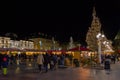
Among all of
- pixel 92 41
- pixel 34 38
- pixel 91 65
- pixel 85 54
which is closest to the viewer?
pixel 91 65

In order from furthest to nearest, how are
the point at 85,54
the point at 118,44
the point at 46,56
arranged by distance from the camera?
the point at 118,44 → the point at 85,54 → the point at 46,56

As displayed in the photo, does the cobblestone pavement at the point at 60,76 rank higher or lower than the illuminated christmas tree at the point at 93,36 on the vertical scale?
lower

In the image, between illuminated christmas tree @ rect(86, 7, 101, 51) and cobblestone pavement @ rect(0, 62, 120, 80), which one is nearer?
cobblestone pavement @ rect(0, 62, 120, 80)

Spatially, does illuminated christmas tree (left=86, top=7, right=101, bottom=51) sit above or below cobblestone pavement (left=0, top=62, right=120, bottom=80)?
above

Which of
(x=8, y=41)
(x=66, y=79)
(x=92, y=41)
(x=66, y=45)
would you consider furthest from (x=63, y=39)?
(x=66, y=79)

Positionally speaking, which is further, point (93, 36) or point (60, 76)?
point (93, 36)

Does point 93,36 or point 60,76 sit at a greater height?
point 93,36

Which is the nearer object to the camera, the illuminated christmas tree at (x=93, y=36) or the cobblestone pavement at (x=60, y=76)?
the cobblestone pavement at (x=60, y=76)

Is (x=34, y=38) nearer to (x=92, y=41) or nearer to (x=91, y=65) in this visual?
(x=92, y=41)

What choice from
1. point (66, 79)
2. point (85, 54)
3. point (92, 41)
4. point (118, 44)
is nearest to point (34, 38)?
point (118, 44)

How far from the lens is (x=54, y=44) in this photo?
6821 inches

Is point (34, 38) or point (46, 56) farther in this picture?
point (34, 38)

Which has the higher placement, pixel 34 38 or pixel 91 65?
pixel 34 38

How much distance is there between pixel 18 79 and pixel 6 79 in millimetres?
686
